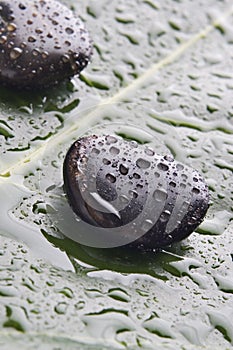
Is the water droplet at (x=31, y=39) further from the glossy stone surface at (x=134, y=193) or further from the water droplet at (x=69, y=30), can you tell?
the glossy stone surface at (x=134, y=193)

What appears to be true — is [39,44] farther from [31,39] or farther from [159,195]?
[159,195]

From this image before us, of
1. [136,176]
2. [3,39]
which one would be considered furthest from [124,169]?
[3,39]

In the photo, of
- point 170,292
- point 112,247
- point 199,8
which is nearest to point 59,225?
point 112,247

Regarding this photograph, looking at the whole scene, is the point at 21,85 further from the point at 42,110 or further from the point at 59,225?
the point at 59,225

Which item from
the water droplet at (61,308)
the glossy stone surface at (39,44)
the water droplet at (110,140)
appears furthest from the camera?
the glossy stone surface at (39,44)

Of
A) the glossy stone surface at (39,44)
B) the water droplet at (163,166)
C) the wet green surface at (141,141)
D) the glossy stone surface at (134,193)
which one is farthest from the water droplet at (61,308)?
the glossy stone surface at (39,44)
